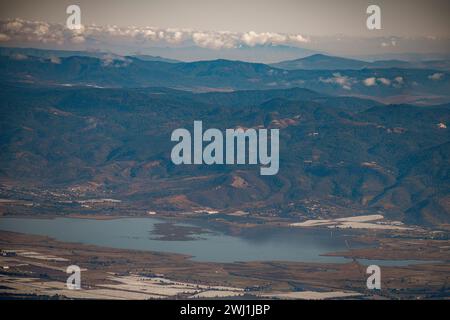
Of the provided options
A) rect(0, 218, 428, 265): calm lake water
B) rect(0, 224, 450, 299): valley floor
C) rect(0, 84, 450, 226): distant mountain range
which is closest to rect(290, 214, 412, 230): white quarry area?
rect(0, 84, 450, 226): distant mountain range

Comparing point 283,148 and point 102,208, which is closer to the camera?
point 102,208

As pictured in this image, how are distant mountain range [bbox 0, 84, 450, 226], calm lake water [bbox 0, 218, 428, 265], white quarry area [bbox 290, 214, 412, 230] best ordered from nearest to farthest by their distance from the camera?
calm lake water [bbox 0, 218, 428, 265]
white quarry area [bbox 290, 214, 412, 230]
distant mountain range [bbox 0, 84, 450, 226]

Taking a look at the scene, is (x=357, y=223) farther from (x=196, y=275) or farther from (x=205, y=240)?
(x=196, y=275)

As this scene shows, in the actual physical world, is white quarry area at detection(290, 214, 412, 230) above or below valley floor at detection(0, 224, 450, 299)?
below

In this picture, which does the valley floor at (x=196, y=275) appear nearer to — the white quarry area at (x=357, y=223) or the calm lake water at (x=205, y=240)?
the calm lake water at (x=205, y=240)

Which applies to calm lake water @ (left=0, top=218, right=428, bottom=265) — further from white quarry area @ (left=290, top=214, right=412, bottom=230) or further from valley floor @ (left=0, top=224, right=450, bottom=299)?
white quarry area @ (left=290, top=214, right=412, bottom=230)

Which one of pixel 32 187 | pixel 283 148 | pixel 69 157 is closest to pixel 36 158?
pixel 69 157
